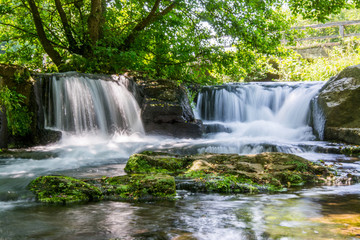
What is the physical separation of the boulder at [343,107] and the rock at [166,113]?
4.07 m

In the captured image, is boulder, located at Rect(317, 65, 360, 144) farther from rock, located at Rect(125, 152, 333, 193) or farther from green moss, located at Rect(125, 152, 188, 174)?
green moss, located at Rect(125, 152, 188, 174)

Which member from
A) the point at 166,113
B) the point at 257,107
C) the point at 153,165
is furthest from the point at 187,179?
the point at 257,107

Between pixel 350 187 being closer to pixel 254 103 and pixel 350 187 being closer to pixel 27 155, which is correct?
pixel 27 155

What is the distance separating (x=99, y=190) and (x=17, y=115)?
18.6 feet

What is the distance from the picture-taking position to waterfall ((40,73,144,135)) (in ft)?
31.1

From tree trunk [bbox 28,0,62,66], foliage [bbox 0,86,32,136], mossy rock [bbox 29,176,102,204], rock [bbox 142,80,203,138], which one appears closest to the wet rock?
rock [bbox 142,80,203,138]

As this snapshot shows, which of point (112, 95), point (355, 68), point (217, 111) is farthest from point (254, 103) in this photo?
point (112, 95)

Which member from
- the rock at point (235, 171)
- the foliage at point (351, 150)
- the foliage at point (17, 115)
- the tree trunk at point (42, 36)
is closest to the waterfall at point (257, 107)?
the foliage at point (351, 150)

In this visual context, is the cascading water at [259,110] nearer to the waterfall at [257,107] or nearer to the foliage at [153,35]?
the waterfall at [257,107]

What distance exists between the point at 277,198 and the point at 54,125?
280 inches

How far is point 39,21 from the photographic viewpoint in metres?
11.3

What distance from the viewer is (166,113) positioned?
1095 centimetres

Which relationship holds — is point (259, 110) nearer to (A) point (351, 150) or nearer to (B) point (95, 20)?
(A) point (351, 150)

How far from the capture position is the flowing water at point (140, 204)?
8.96 feet
